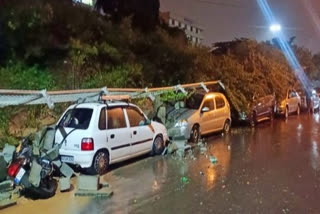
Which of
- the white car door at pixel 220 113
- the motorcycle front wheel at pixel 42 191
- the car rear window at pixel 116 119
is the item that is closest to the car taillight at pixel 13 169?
the motorcycle front wheel at pixel 42 191

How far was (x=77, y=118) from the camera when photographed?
11.0m

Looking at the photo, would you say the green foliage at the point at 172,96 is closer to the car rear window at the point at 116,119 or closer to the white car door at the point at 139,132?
the white car door at the point at 139,132

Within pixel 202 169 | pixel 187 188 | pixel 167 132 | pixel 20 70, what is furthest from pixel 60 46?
pixel 187 188

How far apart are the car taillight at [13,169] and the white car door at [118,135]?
2575 millimetres

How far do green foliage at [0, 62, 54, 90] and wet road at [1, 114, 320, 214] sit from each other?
394 centimetres

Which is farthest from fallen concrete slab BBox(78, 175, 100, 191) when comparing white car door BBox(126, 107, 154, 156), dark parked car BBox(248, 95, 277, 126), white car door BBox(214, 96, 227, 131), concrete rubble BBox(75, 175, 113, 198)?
dark parked car BBox(248, 95, 277, 126)

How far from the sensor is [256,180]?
33.3ft

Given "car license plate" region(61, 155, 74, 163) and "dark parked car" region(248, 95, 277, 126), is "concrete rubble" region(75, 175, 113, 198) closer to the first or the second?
"car license plate" region(61, 155, 74, 163)

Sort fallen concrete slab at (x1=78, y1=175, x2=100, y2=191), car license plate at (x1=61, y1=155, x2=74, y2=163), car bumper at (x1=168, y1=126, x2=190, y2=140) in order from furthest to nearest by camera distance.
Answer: car bumper at (x1=168, y1=126, x2=190, y2=140) → car license plate at (x1=61, y1=155, x2=74, y2=163) → fallen concrete slab at (x1=78, y1=175, x2=100, y2=191)

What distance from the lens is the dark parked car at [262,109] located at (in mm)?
22656

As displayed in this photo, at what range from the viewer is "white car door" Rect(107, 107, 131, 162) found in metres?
11.1

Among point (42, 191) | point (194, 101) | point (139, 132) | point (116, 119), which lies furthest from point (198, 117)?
point (42, 191)

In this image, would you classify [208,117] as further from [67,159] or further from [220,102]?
[67,159]

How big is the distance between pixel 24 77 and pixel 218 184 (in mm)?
7265
